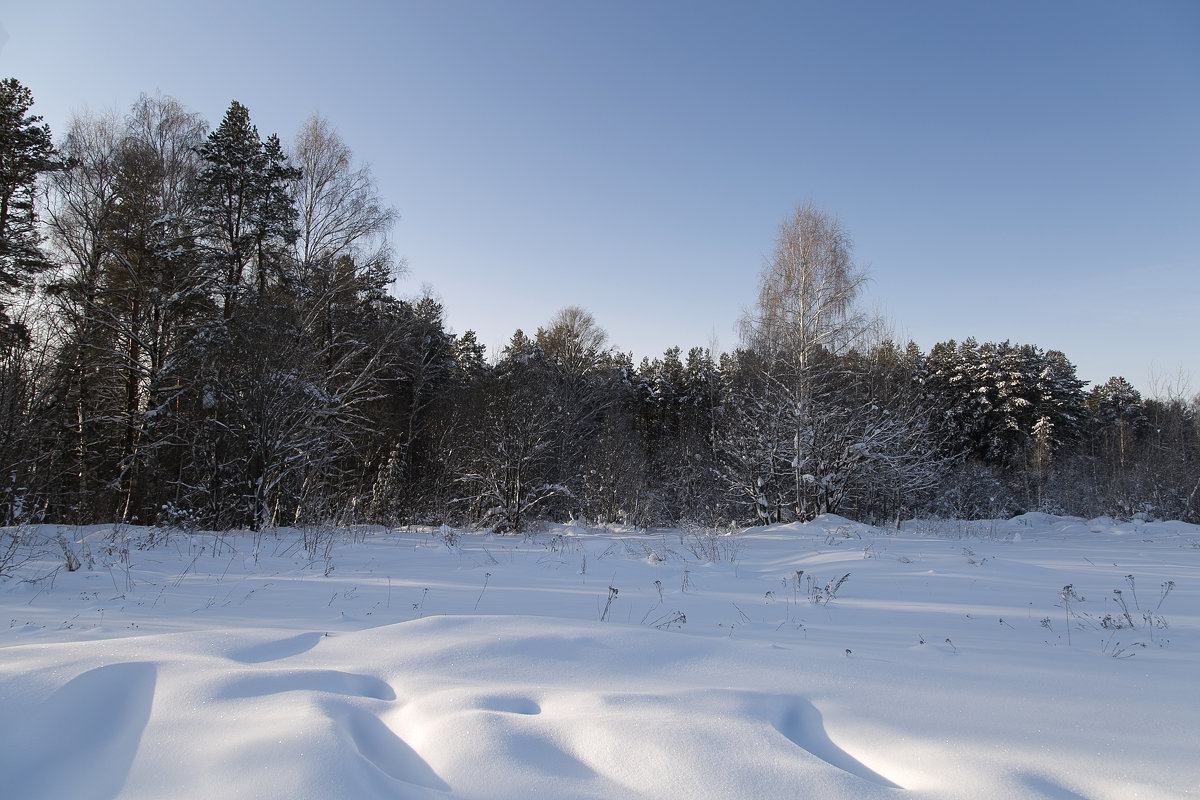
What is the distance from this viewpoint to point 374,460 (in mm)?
19734

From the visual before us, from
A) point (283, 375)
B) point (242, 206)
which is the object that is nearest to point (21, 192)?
point (242, 206)

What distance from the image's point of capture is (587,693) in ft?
7.63

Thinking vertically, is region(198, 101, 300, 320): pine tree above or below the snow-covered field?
above

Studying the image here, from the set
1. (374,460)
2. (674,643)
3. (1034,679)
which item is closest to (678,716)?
(674,643)

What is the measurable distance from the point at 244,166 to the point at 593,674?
64.6ft

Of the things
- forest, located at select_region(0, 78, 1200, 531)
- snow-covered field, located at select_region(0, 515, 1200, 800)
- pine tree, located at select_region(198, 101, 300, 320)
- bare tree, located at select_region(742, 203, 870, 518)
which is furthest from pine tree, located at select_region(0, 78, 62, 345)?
bare tree, located at select_region(742, 203, 870, 518)

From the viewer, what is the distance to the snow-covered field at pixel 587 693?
1658mm

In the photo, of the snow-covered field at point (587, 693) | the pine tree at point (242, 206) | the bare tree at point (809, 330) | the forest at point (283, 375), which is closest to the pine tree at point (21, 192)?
the forest at point (283, 375)

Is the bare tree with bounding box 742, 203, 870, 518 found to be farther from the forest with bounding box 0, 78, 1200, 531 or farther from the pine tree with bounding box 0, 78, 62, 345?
the pine tree with bounding box 0, 78, 62, 345

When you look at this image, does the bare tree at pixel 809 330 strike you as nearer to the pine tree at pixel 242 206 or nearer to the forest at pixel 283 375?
the forest at pixel 283 375

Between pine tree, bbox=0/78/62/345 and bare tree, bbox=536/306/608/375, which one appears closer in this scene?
pine tree, bbox=0/78/62/345

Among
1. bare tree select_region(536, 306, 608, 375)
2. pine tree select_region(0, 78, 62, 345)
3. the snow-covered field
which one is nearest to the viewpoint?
the snow-covered field

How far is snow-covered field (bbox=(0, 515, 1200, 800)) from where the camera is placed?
1.66m

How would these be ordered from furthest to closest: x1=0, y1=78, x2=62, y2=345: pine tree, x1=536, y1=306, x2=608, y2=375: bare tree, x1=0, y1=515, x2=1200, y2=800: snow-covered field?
x1=536, y1=306, x2=608, y2=375: bare tree
x1=0, y1=78, x2=62, y2=345: pine tree
x1=0, y1=515, x2=1200, y2=800: snow-covered field
